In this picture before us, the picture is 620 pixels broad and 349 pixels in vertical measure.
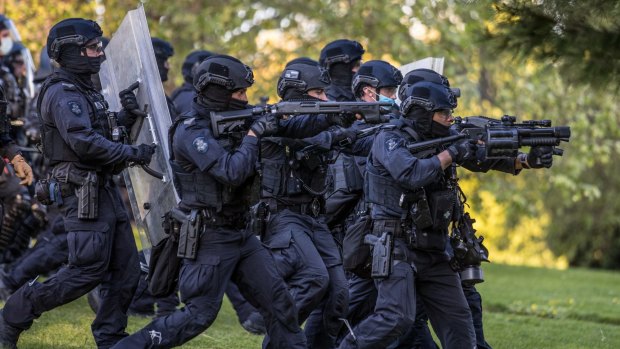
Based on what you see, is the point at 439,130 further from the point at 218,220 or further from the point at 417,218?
the point at 218,220

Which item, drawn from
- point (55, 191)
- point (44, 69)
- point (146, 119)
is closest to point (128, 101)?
point (146, 119)

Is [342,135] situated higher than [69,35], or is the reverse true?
[69,35]

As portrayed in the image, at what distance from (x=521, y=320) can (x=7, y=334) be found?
6114 millimetres

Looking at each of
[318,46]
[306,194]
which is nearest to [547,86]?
[318,46]

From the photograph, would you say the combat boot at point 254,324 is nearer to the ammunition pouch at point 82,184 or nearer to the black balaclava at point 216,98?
the ammunition pouch at point 82,184

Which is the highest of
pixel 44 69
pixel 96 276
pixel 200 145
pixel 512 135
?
pixel 44 69

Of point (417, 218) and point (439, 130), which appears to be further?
point (439, 130)

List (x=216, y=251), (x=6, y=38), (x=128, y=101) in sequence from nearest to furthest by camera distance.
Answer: (x=216, y=251)
(x=128, y=101)
(x=6, y=38)

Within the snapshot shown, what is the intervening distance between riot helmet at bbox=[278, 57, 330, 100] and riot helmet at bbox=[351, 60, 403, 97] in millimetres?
716

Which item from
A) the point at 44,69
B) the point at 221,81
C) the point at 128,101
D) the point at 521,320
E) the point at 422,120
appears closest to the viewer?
the point at 221,81

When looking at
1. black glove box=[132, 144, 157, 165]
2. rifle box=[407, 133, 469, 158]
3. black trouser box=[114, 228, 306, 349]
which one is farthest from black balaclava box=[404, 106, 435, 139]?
black glove box=[132, 144, 157, 165]

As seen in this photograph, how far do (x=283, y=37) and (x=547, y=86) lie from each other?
4.84 meters

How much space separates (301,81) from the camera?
27.6ft

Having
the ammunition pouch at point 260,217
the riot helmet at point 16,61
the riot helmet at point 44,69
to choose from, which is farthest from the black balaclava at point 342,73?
the riot helmet at point 16,61
